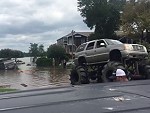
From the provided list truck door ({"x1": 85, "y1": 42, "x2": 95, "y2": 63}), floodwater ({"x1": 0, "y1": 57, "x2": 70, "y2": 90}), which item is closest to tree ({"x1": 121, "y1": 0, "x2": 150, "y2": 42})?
floodwater ({"x1": 0, "y1": 57, "x2": 70, "y2": 90})

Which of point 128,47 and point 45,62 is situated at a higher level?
point 128,47

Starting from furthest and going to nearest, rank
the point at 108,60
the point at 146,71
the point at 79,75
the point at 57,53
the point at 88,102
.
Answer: the point at 57,53 → the point at 79,75 → the point at 108,60 → the point at 146,71 → the point at 88,102

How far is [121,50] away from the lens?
57.6 ft

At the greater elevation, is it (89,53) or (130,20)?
(130,20)

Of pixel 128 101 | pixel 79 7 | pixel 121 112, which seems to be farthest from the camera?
pixel 79 7

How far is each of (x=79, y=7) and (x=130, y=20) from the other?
772 inches

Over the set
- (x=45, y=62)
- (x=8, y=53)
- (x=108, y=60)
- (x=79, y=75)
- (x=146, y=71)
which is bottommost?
(x=79, y=75)

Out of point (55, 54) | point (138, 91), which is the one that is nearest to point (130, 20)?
point (55, 54)

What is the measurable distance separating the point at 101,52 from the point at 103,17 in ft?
142

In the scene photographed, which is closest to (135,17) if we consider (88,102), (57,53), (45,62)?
(57,53)

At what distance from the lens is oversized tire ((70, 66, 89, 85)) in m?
18.1

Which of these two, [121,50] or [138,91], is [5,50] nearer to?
[121,50]

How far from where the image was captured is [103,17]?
61.2 meters

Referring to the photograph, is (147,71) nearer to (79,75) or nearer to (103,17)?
(79,75)
